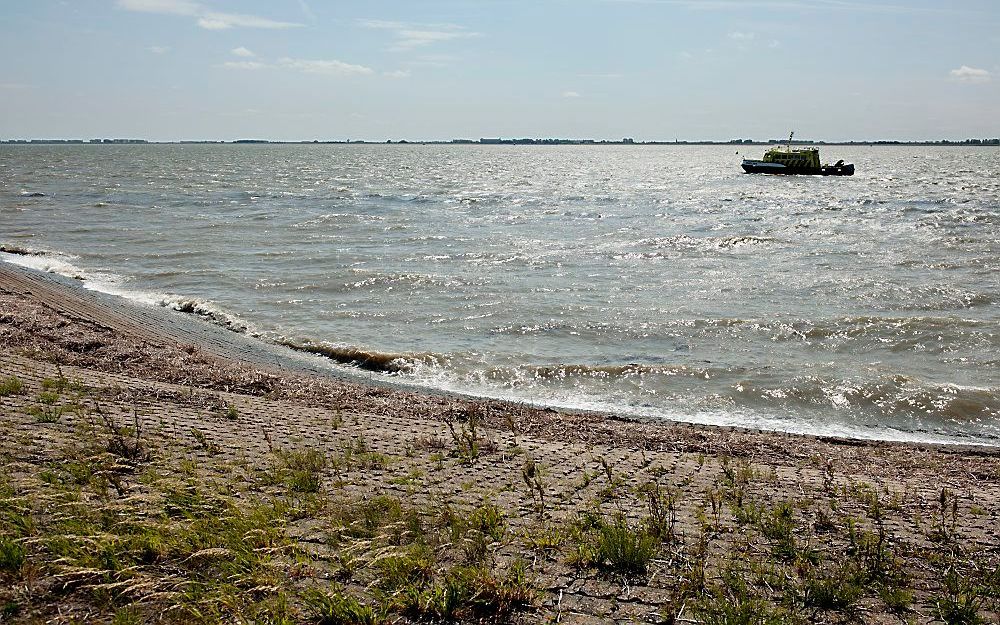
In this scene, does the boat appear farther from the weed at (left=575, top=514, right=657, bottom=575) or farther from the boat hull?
the weed at (left=575, top=514, right=657, bottom=575)

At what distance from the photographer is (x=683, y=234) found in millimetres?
32406

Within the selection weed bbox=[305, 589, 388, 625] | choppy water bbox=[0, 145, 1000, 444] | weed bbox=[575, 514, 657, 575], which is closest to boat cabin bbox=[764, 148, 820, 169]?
choppy water bbox=[0, 145, 1000, 444]

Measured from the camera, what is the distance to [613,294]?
1945cm

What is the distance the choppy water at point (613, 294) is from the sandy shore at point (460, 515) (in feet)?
7.79

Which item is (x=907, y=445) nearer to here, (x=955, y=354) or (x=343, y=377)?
(x=955, y=354)

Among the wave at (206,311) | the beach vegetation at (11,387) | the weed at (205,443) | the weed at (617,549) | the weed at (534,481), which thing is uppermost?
the beach vegetation at (11,387)

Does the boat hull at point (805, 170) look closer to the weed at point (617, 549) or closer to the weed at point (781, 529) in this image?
the weed at point (781, 529)

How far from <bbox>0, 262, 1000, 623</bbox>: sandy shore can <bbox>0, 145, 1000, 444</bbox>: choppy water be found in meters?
2.37

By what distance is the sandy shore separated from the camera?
460cm

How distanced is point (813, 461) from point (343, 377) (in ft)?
24.5

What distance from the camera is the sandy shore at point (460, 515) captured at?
4602 millimetres

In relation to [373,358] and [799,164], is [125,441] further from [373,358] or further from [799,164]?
[799,164]

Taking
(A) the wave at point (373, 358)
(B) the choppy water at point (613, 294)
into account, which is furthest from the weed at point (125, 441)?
(A) the wave at point (373, 358)

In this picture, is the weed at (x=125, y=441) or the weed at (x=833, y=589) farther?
the weed at (x=125, y=441)
